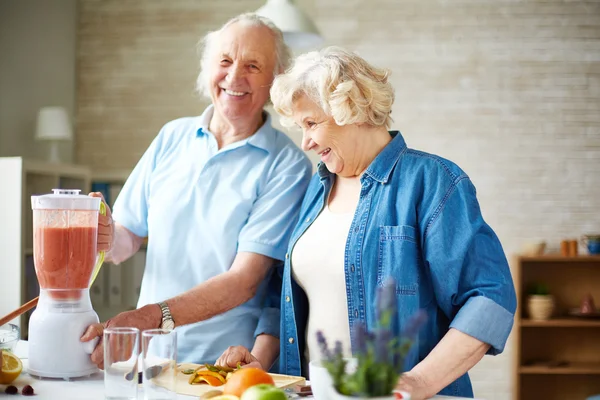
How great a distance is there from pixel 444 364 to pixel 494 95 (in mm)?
3945

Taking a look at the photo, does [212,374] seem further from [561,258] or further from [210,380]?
[561,258]

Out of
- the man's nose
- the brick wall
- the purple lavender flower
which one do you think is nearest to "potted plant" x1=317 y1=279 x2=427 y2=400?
the purple lavender flower

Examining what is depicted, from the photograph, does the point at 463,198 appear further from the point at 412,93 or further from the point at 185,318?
the point at 412,93

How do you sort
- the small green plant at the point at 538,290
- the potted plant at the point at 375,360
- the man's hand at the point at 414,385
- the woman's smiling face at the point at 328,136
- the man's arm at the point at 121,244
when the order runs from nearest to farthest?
the potted plant at the point at 375,360, the man's hand at the point at 414,385, the woman's smiling face at the point at 328,136, the man's arm at the point at 121,244, the small green plant at the point at 538,290

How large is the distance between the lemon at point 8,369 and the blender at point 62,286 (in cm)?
7

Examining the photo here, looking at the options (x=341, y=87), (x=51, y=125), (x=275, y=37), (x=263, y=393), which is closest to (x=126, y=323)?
(x=263, y=393)

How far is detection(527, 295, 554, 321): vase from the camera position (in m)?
4.82

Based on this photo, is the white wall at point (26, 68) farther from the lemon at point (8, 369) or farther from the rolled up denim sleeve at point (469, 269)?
the rolled up denim sleeve at point (469, 269)

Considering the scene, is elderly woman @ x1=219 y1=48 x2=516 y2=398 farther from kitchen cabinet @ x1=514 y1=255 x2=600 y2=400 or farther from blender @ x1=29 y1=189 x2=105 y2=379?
kitchen cabinet @ x1=514 y1=255 x2=600 y2=400

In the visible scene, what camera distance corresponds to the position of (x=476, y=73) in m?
5.16

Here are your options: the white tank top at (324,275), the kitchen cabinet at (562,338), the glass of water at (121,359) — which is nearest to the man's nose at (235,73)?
the white tank top at (324,275)

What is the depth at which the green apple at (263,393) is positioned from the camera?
112 centimetres

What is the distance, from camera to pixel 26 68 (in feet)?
15.4

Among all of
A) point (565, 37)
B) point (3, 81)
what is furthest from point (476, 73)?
point (3, 81)
